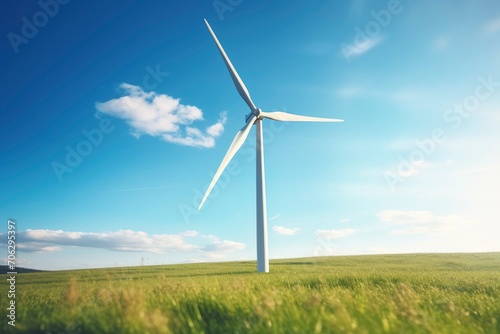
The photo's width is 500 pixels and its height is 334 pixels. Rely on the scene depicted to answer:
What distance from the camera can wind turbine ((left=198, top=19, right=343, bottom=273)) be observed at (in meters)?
28.7

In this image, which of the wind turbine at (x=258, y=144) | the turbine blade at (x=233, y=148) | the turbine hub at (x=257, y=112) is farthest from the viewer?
the turbine hub at (x=257, y=112)

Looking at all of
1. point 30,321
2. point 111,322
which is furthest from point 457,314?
point 30,321

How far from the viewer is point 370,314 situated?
21.0ft

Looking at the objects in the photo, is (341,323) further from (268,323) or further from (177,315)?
(177,315)

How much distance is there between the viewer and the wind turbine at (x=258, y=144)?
1131 inches

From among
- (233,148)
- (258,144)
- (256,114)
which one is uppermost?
(256,114)

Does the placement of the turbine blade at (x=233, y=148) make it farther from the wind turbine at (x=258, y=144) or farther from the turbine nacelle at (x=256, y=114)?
the turbine nacelle at (x=256, y=114)

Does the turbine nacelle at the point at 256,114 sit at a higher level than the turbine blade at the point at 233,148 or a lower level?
higher

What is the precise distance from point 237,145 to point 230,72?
7.84 m

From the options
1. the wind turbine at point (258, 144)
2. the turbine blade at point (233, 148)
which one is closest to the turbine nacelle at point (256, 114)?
the wind turbine at point (258, 144)

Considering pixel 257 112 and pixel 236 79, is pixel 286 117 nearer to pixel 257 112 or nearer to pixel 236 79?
pixel 257 112

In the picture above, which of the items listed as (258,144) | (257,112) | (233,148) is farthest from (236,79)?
(233,148)

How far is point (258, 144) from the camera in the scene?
105ft

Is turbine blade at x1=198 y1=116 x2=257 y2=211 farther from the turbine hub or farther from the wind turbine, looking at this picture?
the turbine hub
